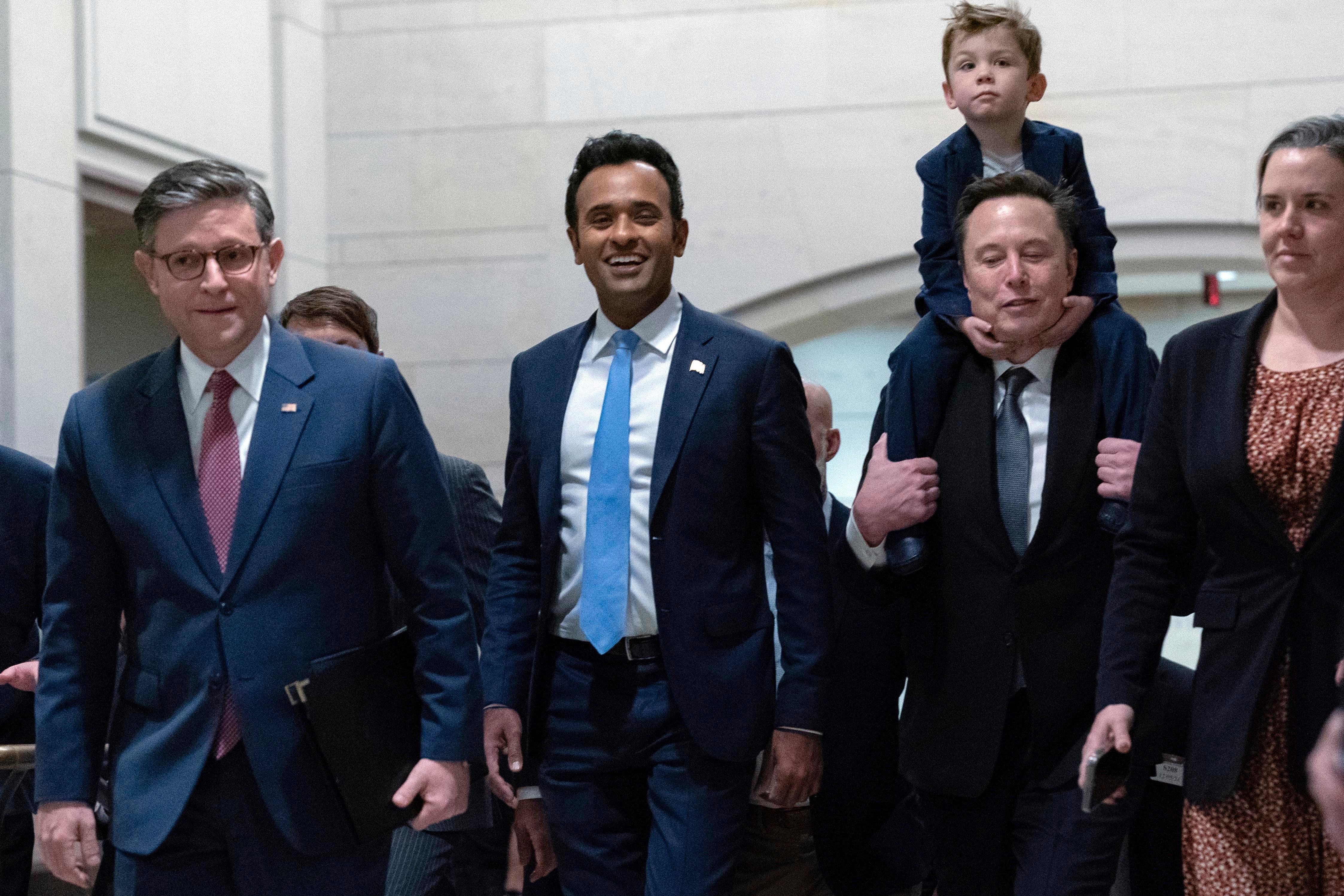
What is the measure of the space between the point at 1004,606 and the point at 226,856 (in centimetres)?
156

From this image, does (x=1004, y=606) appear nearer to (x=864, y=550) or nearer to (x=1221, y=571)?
(x=864, y=550)

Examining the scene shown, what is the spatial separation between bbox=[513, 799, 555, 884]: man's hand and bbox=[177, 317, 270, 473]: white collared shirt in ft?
3.14

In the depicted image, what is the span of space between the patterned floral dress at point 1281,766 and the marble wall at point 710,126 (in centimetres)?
576

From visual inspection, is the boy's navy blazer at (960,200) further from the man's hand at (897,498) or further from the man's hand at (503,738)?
the man's hand at (503,738)

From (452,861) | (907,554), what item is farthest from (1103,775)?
(452,861)

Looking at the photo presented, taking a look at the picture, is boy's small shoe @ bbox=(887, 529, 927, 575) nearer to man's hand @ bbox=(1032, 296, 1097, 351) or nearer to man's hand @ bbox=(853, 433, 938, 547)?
man's hand @ bbox=(853, 433, 938, 547)

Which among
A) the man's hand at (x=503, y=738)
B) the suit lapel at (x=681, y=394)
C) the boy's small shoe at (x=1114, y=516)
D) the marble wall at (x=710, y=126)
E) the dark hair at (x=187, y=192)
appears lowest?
the man's hand at (x=503, y=738)

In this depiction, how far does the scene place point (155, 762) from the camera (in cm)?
282

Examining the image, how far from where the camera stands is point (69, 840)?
9.34 feet

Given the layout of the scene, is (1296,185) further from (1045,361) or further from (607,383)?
(607,383)

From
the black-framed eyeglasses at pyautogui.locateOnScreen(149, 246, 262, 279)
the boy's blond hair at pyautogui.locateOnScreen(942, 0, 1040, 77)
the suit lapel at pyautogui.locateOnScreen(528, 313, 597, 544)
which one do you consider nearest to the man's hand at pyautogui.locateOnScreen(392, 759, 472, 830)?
the suit lapel at pyautogui.locateOnScreen(528, 313, 597, 544)

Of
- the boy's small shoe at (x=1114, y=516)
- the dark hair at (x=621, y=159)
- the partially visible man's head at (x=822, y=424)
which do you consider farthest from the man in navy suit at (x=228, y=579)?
the partially visible man's head at (x=822, y=424)

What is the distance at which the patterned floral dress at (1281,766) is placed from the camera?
260cm

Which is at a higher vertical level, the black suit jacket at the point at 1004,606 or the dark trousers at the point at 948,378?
the dark trousers at the point at 948,378
